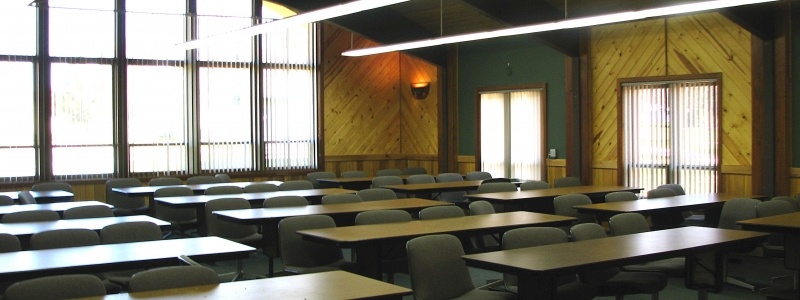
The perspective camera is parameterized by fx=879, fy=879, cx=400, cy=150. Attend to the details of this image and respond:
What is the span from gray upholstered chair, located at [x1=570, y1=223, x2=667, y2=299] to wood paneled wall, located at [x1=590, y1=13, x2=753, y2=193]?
4.92 m

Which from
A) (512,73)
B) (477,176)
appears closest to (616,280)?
(477,176)

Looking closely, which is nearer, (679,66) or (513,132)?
(679,66)

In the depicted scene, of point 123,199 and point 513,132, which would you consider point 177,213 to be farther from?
point 513,132

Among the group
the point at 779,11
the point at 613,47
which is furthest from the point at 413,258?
the point at 613,47

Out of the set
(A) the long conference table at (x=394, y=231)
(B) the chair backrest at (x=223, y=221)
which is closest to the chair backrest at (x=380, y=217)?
(A) the long conference table at (x=394, y=231)

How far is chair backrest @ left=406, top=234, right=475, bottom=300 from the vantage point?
18.0 ft

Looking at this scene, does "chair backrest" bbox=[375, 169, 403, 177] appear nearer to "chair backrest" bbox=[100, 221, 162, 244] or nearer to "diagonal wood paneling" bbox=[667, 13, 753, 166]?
"diagonal wood paneling" bbox=[667, 13, 753, 166]

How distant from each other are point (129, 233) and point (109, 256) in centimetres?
102

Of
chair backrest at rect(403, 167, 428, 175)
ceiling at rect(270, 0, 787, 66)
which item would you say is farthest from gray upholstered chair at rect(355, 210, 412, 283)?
chair backrest at rect(403, 167, 428, 175)

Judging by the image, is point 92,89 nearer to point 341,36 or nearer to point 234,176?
point 234,176

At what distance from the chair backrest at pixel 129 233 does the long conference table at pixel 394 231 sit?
1098 millimetres

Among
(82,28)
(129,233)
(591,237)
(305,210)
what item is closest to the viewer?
(591,237)

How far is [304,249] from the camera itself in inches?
270

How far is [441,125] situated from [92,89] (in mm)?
5696
